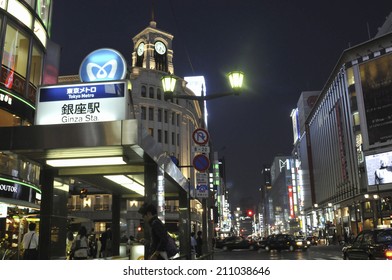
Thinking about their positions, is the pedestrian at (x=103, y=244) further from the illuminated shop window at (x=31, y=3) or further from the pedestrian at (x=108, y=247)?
the illuminated shop window at (x=31, y=3)

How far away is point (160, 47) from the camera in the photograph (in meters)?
69.3

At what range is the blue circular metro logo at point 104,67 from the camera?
9414 millimetres

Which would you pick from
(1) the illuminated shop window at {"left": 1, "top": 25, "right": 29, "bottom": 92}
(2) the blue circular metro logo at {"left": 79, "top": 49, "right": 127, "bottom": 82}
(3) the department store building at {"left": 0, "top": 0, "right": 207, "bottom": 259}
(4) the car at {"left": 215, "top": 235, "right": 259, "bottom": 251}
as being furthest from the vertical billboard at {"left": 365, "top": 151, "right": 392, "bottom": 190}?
(2) the blue circular metro logo at {"left": 79, "top": 49, "right": 127, "bottom": 82}

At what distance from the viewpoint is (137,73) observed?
62656mm

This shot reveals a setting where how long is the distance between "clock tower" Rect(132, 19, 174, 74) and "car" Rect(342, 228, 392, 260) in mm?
57439

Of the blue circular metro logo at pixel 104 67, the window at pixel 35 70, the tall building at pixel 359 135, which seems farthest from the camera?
the tall building at pixel 359 135

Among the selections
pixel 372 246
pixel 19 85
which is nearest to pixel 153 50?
pixel 19 85

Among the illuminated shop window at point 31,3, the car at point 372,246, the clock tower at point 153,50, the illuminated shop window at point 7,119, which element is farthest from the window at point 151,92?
the car at point 372,246

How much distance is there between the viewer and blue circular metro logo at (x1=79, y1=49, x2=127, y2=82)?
9.41 metres

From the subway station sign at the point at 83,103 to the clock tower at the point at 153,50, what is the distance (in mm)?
59589

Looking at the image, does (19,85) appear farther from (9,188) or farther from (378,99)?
(378,99)

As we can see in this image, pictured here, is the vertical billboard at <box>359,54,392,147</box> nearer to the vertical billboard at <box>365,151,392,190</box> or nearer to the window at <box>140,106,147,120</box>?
the vertical billboard at <box>365,151,392,190</box>

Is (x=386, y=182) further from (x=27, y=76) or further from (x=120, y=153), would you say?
(x=120, y=153)

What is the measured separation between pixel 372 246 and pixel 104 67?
8.78 metres
